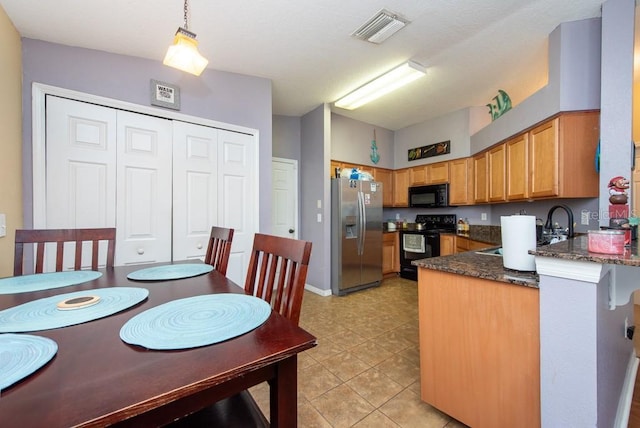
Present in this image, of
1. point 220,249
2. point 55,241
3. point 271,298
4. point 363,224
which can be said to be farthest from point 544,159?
point 55,241

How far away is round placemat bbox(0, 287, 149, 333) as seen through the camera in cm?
75

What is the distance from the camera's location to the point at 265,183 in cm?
294

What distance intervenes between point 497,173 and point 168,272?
11.7 ft

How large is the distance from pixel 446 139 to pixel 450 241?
1630 millimetres

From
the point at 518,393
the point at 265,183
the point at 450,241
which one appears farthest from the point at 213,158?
the point at 450,241

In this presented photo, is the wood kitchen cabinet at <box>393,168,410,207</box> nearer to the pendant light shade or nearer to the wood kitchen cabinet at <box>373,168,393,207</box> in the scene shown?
the wood kitchen cabinet at <box>373,168,393,207</box>

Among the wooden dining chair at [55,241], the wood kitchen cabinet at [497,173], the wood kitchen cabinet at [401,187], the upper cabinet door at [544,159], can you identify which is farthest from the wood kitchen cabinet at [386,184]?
the wooden dining chair at [55,241]

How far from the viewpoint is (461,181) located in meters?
3.99

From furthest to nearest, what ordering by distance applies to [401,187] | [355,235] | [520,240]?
[401,187] → [355,235] → [520,240]

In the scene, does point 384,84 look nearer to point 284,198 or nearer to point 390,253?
point 284,198

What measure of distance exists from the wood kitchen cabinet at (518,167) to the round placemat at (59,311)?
130 inches

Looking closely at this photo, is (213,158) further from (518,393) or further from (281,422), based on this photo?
(518,393)

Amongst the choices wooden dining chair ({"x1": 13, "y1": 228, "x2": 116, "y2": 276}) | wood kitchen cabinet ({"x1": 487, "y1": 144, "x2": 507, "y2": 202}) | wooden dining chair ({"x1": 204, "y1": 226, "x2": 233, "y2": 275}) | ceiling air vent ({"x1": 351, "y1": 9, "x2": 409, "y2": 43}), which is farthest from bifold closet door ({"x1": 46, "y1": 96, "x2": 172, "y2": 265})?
wood kitchen cabinet ({"x1": 487, "y1": 144, "x2": 507, "y2": 202})

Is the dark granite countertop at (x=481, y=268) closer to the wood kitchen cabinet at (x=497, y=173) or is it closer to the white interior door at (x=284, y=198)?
the wood kitchen cabinet at (x=497, y=173)
